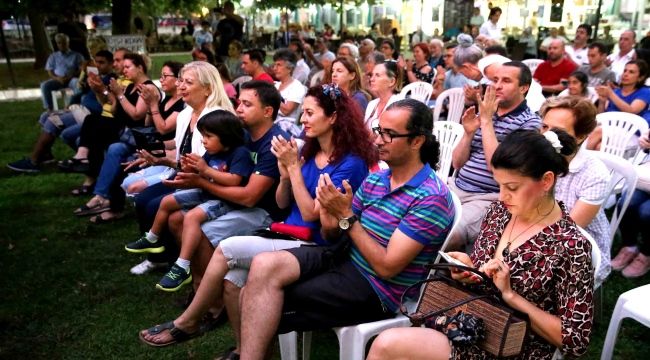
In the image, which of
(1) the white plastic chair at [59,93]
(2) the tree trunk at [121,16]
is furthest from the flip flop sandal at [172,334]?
(2) the tree trunk at [121,16]

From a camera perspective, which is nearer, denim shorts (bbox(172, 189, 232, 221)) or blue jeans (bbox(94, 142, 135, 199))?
denim shorts (bbox(172, 189, 232, 221))

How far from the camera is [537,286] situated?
167 centimetres

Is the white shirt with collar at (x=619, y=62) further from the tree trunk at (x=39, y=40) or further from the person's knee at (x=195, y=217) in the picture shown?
the tree trunk at (x=39, y=40)

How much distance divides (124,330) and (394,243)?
70.3 inches

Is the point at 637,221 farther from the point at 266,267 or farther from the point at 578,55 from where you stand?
the point at 578,55

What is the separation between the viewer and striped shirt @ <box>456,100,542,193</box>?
3.07 m

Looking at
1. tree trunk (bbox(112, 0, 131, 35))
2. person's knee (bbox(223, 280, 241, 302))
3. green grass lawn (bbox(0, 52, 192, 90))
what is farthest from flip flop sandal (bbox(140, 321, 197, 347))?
green grass lawn (bbox(0, 52, 192, 90))

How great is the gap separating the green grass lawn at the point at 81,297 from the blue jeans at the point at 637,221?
28 cm

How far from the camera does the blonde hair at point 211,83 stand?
3678 mm

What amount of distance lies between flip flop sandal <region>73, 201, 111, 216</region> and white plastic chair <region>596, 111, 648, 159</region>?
4.06m

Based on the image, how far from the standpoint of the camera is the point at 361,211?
2.32m

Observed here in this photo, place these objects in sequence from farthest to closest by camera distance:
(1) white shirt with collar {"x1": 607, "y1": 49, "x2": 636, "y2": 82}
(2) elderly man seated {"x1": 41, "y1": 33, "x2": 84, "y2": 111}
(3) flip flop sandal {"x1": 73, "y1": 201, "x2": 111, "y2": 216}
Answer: (2) elderly man seated {"x1": 41, "y1": 33, "x2": 84, "y2": 111} → (1) white shirt with collar {"x1": 607, "y1": 49, "x2": 636, "y2": 82} → (3) flip flop sandal {"x1": 73, "y1": 201, "x2": 111, "y2": 216}

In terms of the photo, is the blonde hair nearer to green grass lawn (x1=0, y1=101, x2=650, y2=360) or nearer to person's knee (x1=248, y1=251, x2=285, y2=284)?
green grass lawn (x1=0, y1=101, x2=650, y2=360)

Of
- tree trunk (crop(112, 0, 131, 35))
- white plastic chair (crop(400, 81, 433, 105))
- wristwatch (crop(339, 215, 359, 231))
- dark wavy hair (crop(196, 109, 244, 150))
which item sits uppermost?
tree trunk (crop(112, 0, 131, 35))
